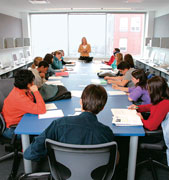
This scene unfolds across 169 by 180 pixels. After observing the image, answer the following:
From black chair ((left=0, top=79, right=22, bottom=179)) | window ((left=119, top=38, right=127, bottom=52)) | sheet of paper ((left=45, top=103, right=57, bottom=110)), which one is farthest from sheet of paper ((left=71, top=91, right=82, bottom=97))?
window ((left=119, top=38, right=127, bottom=52))

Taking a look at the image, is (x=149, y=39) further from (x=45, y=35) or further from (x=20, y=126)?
(x=20, y=126)

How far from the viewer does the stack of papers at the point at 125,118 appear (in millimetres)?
1817

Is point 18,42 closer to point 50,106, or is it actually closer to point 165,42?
point 165,42

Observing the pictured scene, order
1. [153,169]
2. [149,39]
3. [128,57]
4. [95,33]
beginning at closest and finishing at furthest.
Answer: [153,169]
[128,57]
[149,39]
[95,33]

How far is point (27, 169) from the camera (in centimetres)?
200

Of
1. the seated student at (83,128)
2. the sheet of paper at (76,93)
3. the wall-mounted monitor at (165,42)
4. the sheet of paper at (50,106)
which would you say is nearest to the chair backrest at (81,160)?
the seated student at (83,128)

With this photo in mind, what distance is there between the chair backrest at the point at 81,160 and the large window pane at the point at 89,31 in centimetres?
876

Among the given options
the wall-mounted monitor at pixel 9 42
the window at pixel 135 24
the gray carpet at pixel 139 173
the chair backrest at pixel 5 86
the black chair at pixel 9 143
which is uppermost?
the window at pixel 135 24

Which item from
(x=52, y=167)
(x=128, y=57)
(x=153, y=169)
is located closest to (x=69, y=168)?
(x=52, y=167)

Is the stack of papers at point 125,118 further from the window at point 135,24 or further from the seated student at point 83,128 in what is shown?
the window at point 135,24

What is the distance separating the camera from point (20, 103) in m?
2.06

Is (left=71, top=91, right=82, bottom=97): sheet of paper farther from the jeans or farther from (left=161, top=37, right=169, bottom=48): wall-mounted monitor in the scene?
(left=161, top=37, right=169, bottom=48): wall-mounted monitor

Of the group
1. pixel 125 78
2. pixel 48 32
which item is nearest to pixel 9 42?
pixel 48 32

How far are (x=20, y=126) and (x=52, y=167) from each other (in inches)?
24.4
